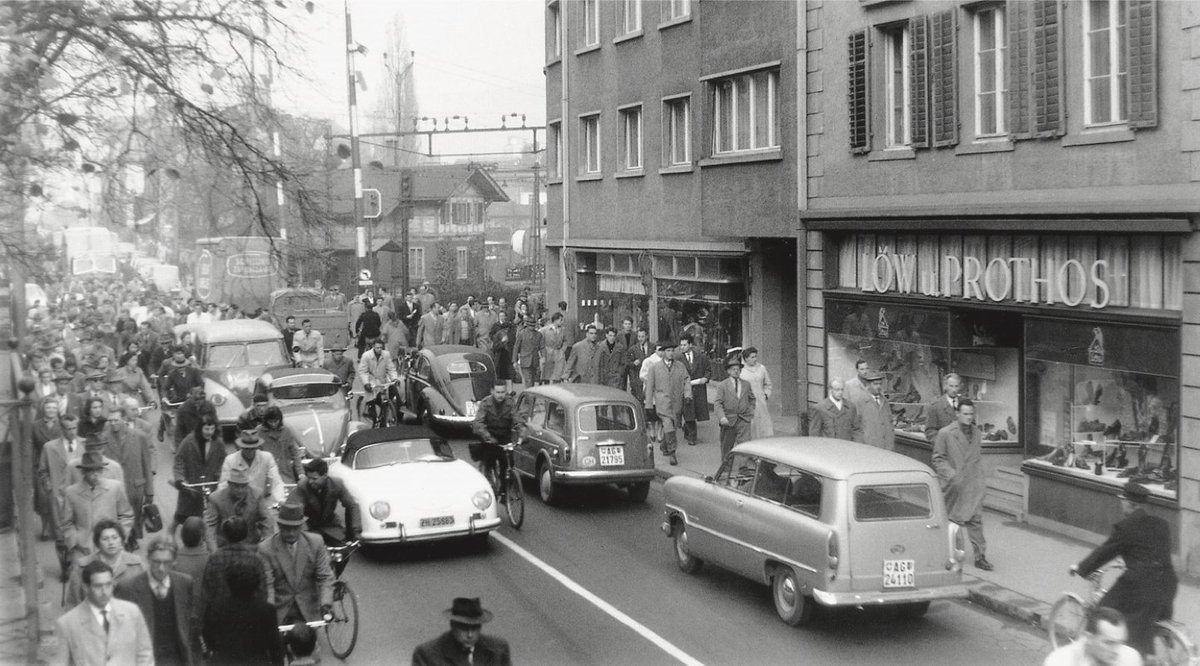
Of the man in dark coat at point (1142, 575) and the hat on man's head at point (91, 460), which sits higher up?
the hat on man's head at point (91, 460)

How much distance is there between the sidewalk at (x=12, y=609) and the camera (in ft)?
27.5

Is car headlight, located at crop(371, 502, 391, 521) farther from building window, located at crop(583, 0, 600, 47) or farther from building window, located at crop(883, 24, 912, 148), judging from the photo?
building window, located at crop(583, 0, 600, 47)

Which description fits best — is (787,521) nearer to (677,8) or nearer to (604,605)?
(604,605)

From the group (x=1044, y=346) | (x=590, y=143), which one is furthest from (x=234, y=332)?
(x=1044, y=346)

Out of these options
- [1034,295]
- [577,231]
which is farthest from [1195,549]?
[577,231]

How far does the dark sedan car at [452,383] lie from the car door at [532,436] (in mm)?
3771

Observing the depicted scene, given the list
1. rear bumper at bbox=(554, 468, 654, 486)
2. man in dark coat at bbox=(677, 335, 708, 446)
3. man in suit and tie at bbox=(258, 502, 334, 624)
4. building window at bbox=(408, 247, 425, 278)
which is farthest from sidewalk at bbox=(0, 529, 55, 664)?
building window at bbox=(408, 247, 425, 278)

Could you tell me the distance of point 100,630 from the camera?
7.19m

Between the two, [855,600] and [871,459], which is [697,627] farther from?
[871,459]

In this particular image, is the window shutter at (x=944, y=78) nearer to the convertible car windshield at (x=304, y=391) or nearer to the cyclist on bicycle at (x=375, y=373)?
the convertible car windshield at (x=304, y=391)

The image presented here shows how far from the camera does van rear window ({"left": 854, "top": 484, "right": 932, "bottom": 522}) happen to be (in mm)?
10539

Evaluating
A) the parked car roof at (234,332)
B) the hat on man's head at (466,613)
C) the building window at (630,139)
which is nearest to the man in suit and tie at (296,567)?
the hat on man's head at (466,613)

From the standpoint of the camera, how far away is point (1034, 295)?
1467 centimetres

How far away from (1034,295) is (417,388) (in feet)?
36.7
